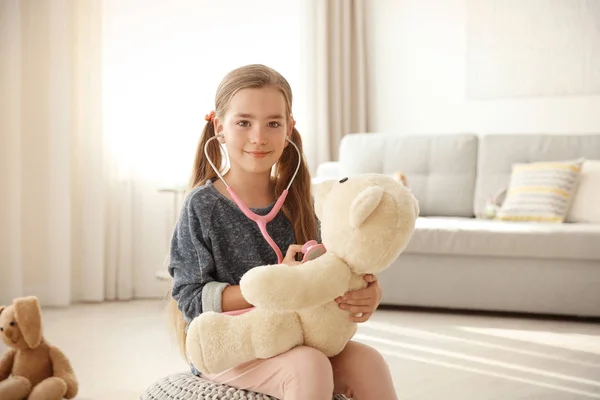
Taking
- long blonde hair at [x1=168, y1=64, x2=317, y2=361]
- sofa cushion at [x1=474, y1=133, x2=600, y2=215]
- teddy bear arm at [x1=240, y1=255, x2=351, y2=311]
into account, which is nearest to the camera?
teddy bear arm at [x1=240, y1=255, x2=351, y2=311]

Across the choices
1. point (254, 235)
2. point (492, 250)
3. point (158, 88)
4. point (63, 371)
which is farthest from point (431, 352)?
point (158, 88)

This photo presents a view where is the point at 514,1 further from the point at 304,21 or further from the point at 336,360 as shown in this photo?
the point at 336,360

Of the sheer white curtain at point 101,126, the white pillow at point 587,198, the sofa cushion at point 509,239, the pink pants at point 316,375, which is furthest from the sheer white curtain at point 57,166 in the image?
the pink pants at point 316,375

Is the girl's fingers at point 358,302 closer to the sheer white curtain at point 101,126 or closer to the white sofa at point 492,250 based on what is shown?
the white sofa at point 492,250

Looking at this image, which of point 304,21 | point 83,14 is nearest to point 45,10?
point 83,14

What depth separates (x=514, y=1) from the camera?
4.82 metres

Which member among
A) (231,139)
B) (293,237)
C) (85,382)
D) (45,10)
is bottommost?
(85,382)

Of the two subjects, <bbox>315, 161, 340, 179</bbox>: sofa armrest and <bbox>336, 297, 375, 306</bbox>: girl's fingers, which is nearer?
<bbox>336, 297, 375, 306</bbox>: girl's fingers

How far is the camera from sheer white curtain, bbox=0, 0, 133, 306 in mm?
3711

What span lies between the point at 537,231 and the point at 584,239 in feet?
0.64

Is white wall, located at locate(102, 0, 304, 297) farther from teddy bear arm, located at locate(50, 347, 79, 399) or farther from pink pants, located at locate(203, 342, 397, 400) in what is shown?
pink pants, located at locate(203, 342, 397, 400)

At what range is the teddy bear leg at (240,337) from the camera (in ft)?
3.98

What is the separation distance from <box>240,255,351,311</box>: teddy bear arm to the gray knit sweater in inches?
11.4

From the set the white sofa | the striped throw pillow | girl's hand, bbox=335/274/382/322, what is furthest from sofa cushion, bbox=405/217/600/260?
girl's hand, bbox=335/274/382/322
